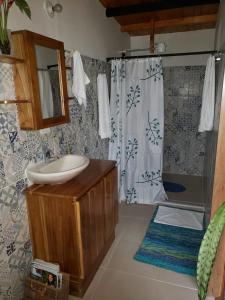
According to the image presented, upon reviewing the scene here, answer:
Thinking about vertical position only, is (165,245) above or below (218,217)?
below

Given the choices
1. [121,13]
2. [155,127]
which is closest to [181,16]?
[121,13]

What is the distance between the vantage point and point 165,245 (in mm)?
2277

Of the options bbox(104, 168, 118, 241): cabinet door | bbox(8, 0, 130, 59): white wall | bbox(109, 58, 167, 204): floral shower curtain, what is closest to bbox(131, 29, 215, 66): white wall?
bbox(8, 0, 130, 59): white wall

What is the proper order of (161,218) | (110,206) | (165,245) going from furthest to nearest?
(161,218)
(165,245)
(110,206)

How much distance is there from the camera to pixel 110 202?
209 cm

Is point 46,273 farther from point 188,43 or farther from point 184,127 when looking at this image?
point 188,43

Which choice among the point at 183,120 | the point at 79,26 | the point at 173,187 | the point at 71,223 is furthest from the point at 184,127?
the point at 71,223

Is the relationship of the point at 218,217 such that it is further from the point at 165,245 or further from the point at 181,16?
the point at 181,16

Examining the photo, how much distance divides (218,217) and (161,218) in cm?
200

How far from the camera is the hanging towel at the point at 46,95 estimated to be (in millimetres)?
1695

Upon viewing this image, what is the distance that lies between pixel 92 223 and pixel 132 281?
0.63 m

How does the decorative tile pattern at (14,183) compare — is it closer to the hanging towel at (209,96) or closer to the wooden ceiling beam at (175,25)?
the hanging towel at (209,96)

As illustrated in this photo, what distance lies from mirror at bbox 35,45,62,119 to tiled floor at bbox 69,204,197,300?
1.39m

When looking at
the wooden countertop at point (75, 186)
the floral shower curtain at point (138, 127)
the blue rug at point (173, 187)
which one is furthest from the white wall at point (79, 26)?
the blue rug at point (173, 187)
